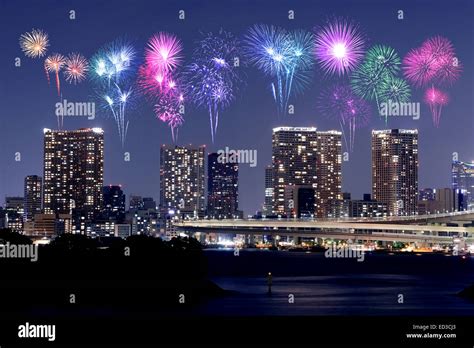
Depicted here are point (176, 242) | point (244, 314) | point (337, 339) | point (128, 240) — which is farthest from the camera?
point (176, 242)

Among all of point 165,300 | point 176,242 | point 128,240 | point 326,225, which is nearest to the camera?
point 165,300

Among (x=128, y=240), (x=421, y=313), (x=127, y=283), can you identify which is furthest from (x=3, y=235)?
(x=421, y=313)

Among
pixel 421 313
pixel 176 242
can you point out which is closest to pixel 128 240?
pixel 176 242

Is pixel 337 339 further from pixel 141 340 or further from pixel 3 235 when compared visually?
pixel 3 235

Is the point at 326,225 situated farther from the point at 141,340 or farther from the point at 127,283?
the point at 141,340

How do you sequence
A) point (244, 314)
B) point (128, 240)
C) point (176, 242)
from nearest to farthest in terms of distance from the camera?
point (244, 314)
point (128, 240)
point (176, 242)

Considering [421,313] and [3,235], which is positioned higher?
[3,235]

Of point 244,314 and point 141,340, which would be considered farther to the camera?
point 244,314

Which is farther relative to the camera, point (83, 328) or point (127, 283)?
point (127, 283)

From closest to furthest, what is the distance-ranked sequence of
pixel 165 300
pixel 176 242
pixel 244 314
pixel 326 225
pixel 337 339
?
1. pixel 337 339
2. pixel 244 314
3. pixel 165 300
4. pixel 176 242
5. pixel 326 225
